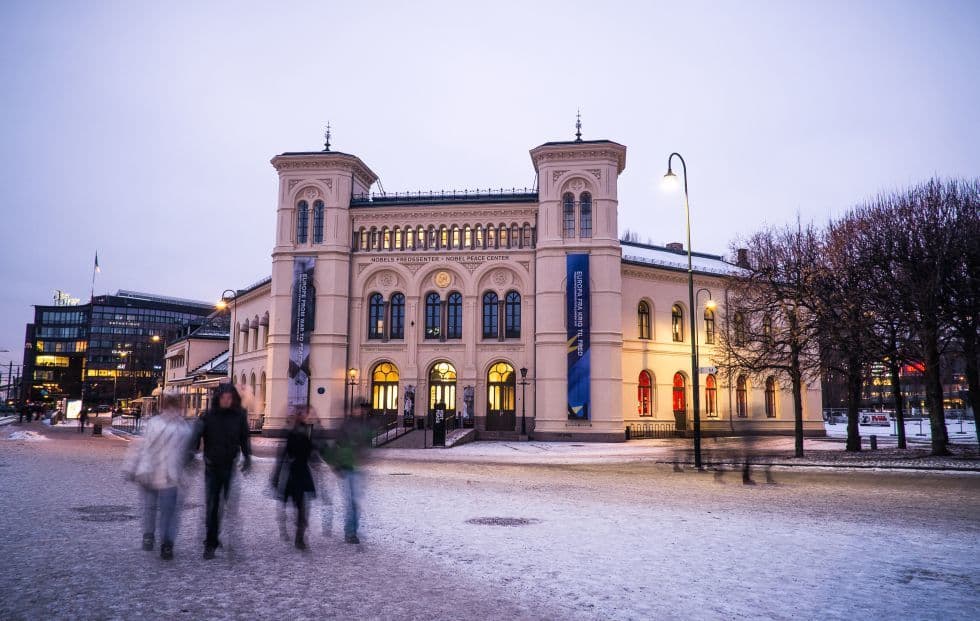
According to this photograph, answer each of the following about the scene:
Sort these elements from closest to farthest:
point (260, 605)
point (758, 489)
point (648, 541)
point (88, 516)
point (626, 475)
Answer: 1. point (260, 605)
2. point (648, 541)
3. point (88, 516)
4. point (758, 489)
5. point (626, 475)

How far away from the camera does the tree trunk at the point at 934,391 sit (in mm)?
24141

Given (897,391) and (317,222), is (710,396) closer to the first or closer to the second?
(897,391)

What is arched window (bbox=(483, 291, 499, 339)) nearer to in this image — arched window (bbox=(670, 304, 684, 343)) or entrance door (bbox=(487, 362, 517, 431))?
entrance door (bbox=(487, 362, 517, 431))

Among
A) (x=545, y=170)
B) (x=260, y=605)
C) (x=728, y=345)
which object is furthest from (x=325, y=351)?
(x=260, y=605)

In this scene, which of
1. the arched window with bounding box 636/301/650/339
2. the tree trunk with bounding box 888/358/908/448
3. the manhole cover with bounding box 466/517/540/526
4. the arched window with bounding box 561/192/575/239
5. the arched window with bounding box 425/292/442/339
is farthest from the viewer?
the arched window with bounding box 636/301/650/339

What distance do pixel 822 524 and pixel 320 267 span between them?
32.6m

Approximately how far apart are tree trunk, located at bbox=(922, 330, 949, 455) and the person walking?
2425cm

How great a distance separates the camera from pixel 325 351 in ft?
127

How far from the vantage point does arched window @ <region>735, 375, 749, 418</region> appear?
43.1 m

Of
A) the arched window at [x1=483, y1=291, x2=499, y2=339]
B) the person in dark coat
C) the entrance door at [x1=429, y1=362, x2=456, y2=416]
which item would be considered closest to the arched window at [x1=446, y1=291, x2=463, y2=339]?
the arched window at [x1=483, y1=291, x2=499, y2=339]

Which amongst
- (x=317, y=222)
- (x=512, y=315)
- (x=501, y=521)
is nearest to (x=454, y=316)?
(x=512, y=315)

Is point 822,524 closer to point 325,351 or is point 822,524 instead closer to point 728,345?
point 728,345

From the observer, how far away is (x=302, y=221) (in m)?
40.3

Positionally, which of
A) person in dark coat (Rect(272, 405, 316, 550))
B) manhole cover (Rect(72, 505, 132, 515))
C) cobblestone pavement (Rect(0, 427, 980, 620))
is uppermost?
person in dark coat (Rect(272, 405, 316, 550))
